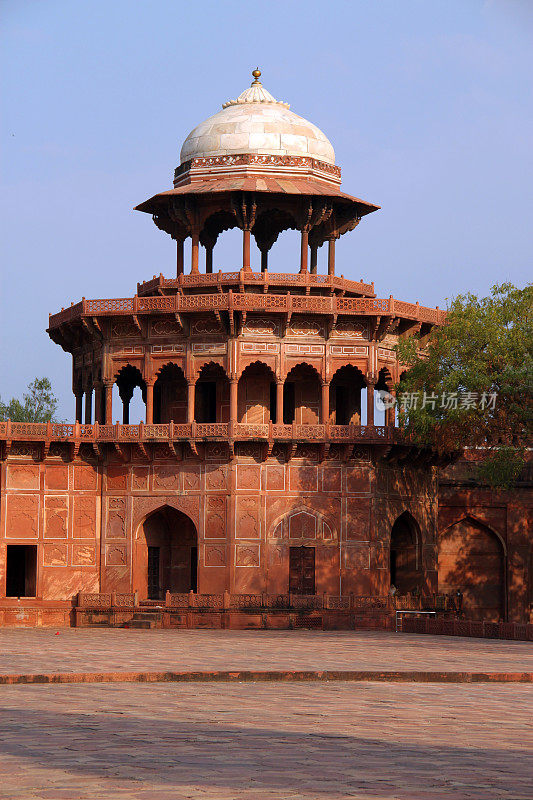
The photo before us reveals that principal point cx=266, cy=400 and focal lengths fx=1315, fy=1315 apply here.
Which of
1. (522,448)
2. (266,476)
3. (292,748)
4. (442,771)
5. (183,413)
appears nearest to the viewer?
(442,771)

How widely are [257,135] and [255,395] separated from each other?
8.96m

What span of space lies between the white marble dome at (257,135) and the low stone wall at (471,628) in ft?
55.7

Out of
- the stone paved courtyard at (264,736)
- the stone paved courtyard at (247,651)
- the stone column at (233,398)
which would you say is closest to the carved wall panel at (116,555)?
the stone paved courtyard at (247,651)

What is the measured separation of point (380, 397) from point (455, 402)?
6.21 metres

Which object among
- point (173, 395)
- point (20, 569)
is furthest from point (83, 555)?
point (173, 395)

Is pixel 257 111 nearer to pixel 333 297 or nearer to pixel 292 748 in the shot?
pixel 333 297

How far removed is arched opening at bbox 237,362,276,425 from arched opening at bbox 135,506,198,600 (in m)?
3.93

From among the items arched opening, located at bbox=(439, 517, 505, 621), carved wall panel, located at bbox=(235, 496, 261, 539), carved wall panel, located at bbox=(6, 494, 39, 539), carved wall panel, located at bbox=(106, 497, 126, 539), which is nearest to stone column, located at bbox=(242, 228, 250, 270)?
carved wall panel, located at bbox=(235, 496, 261, 539)

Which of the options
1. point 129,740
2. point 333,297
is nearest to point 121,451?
point 333,297

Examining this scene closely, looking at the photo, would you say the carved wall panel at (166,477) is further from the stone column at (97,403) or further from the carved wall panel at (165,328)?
the carved wall panel at (165,328)

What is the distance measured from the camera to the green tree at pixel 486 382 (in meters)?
36.1

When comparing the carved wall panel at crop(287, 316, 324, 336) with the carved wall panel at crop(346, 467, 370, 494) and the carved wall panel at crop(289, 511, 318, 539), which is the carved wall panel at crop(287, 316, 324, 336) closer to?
the carved wall panel at crop(346, 467, 370, 494)

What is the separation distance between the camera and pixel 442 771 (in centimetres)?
1176

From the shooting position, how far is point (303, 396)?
143 feet
